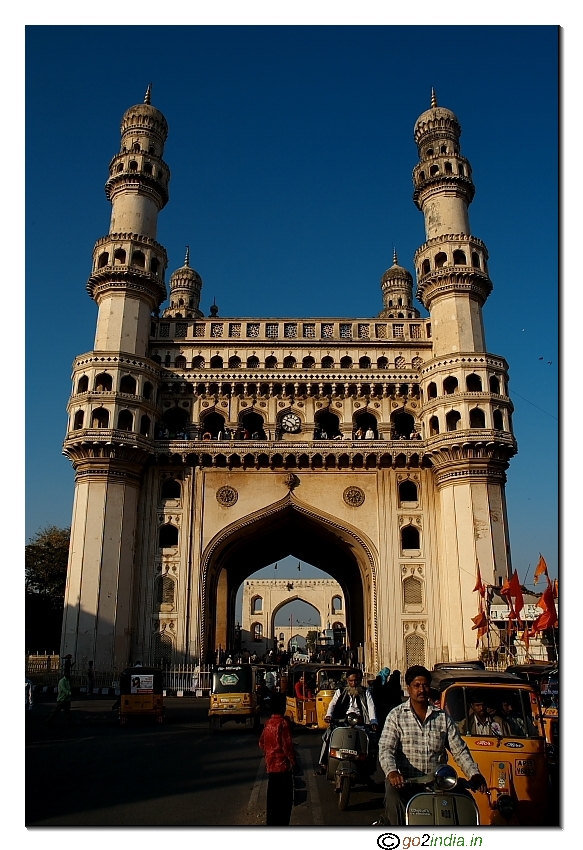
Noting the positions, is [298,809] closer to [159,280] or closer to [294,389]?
[294,389]

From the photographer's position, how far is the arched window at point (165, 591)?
31.9m

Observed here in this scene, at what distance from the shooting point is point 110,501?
31203 mm

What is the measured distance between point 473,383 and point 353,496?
7.67m

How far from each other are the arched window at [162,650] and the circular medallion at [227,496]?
20.9ft

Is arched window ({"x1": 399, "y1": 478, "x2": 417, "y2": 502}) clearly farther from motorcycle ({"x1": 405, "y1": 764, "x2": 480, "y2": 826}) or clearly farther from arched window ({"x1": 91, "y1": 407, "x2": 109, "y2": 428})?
motorcycle ({"x1": 405, "y1": 764, "x2": 480, "y2": 826})

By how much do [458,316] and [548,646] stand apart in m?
15.7

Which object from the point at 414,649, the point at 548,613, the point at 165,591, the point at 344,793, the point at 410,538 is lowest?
the point at 344,793

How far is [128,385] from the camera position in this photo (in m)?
33.2

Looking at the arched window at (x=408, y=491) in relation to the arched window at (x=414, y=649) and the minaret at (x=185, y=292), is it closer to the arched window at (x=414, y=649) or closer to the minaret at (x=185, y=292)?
the arched window at (x=414, y=649)

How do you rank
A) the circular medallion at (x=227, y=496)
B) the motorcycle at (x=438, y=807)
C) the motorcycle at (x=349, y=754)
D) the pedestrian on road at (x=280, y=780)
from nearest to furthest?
the motorcycle at (x=438, y=807)
the pedestrian on road at (x=280, y=780)
the motorcycle at (x=349, y=754)
the circular medallion at (x=227, y=496)

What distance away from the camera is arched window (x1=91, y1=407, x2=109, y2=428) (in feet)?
106

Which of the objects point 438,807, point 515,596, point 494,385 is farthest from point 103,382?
point 438,807

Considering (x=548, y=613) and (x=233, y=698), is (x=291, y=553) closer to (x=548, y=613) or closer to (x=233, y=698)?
(x=548, y=613)

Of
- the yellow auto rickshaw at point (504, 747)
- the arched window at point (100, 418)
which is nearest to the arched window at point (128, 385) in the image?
the arched window at point (100, 418)
